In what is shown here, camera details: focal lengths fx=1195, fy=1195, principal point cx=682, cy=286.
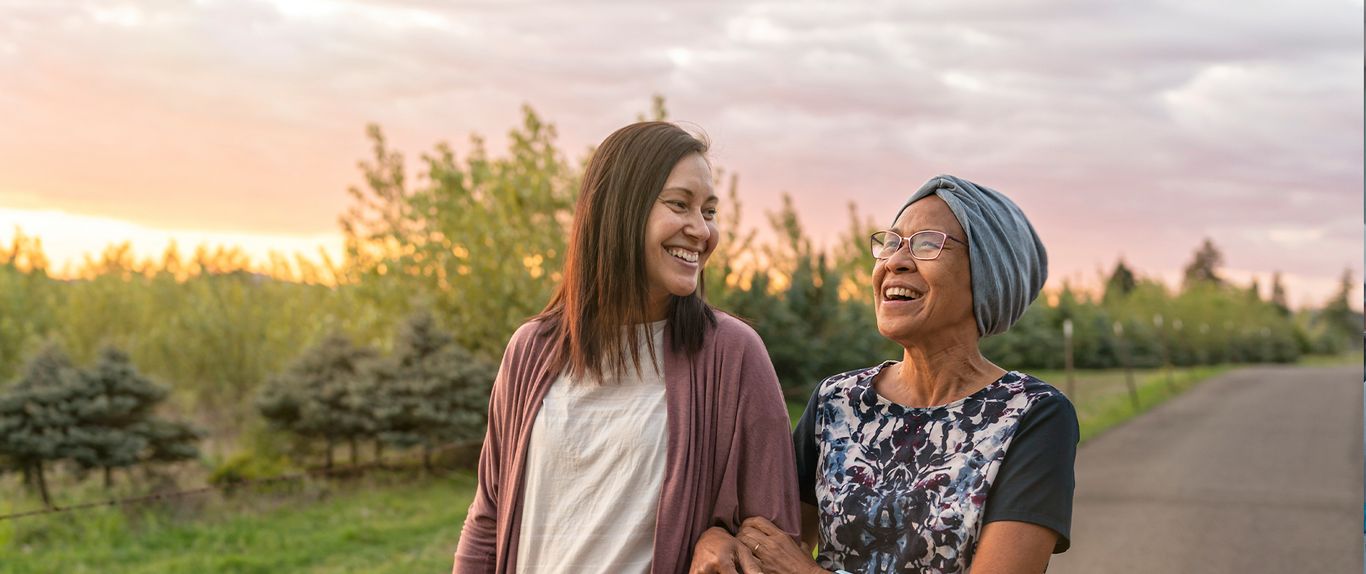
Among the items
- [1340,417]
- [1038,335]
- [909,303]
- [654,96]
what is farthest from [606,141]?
[1038,335]

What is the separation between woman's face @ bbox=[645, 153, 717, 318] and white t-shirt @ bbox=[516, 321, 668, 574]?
0.49 feet

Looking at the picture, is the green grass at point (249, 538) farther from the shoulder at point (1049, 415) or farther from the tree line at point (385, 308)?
the shoulder at point (1049, 415)

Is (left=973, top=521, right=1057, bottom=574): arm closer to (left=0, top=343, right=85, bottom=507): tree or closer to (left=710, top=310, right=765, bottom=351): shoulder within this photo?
(left=710, top=310, right=765, bottom=351): shoulder

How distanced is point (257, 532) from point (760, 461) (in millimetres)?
8550

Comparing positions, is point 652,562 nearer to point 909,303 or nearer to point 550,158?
point 909,303

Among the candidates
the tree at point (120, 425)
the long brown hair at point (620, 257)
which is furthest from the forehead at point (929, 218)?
the tree at point (120, 425)

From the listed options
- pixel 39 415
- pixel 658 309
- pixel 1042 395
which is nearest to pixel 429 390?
pixel 39 415

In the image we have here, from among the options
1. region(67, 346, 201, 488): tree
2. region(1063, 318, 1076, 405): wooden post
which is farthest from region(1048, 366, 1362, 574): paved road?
region(67, 346, 201, 488): tree

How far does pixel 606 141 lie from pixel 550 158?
1300 centimetres

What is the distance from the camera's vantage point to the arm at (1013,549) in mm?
2047

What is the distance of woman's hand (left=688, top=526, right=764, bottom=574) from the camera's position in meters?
2.17

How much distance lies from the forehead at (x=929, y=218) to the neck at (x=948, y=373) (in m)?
0.23

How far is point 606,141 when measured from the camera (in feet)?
8.11

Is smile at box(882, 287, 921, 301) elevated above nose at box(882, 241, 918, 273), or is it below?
below
